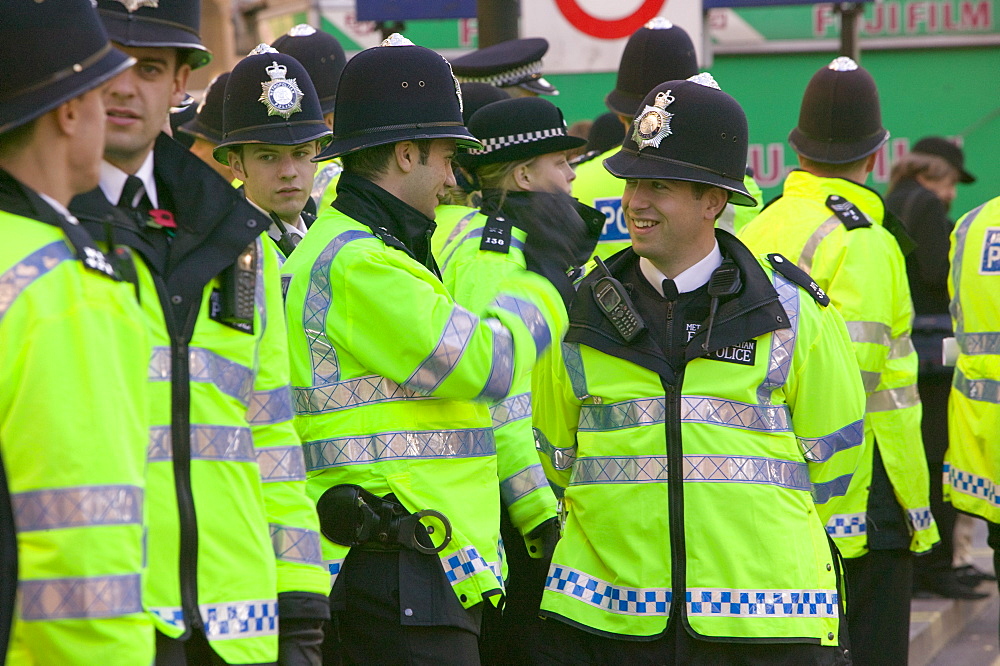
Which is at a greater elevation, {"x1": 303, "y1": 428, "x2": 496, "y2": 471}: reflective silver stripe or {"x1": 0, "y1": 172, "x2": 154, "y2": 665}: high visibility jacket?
{"x1": 0, "y1": 172, "x2": 154, "y2": 665}: high visibility jacket

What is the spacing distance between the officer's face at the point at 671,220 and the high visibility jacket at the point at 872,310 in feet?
5.38

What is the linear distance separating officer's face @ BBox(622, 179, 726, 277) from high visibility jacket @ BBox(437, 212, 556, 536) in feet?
1.54

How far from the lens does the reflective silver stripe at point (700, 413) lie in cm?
362

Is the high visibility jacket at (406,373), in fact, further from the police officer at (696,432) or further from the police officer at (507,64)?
the police officer at (507,64)

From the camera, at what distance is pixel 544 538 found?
4.40 m

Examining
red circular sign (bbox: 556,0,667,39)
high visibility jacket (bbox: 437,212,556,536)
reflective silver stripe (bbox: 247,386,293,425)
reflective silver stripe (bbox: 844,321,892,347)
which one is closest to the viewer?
reflective silver stripe (bbox: 247,386,293,425)

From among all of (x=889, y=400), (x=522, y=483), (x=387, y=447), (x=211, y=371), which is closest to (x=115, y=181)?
(x=211, y=371)

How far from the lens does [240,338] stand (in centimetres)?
266

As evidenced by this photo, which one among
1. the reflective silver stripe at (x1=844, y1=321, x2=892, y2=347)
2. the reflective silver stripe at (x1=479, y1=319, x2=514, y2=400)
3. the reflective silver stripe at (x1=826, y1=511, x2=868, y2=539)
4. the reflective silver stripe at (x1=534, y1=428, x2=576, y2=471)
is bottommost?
the reflective silver stripe at (x1=826, y1=511, x2=868, y2=539)

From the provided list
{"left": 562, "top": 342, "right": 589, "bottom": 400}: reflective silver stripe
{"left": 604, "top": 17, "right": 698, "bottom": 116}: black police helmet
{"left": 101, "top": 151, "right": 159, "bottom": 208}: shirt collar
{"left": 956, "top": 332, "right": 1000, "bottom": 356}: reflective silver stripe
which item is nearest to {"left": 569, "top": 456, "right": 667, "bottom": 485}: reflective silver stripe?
{"left": 562, "top": 342, "right": 589, "bottom": 400}: reflective silver stripe

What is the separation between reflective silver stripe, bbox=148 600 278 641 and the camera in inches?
97.4

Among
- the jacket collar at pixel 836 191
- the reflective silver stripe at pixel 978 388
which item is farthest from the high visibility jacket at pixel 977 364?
the jacket collar at pixel 836 191

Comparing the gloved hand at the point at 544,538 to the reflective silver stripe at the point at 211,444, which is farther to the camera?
the gloved hand at the point at 544,538

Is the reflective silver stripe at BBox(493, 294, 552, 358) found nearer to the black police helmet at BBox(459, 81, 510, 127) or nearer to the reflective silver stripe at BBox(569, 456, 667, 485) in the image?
the reflective silver stripe at BBox(569, 456, 667, 485)
